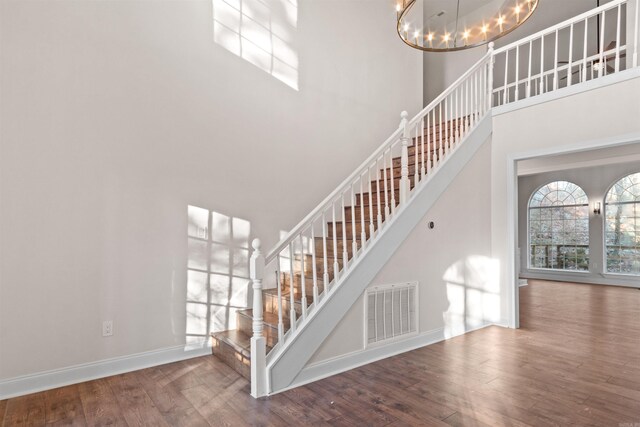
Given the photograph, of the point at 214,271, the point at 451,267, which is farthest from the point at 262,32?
the point at 451,267

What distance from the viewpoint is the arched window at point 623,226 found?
8.06m

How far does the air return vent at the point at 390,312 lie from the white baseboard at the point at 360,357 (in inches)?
3.2

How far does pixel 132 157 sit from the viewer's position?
3.17 metres

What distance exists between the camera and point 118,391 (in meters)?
2.72

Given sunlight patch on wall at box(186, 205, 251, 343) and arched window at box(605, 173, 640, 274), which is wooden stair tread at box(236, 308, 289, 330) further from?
arched window at box(605, 173, 640, 274)

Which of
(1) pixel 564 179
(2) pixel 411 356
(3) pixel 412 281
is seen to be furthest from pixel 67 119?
(1) pixel 564 179

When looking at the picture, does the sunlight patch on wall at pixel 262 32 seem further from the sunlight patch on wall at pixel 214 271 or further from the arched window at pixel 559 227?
the arched window at pixel 559 227

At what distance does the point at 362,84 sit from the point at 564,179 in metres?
7.03

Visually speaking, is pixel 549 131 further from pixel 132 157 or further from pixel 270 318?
pixel 132 157

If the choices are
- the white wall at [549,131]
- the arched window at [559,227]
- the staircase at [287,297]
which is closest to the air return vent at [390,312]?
the staircase at [287,297]

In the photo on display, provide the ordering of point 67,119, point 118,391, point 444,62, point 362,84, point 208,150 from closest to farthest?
point 118,391, point 67,119, point 208,150, point 362,84, point 444,62

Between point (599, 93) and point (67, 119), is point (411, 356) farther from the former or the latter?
point (67, 119)

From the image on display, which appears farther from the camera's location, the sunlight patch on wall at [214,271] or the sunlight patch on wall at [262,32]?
the sunlight patch on wall at [262,32]

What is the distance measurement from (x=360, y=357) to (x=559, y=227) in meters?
8.32
